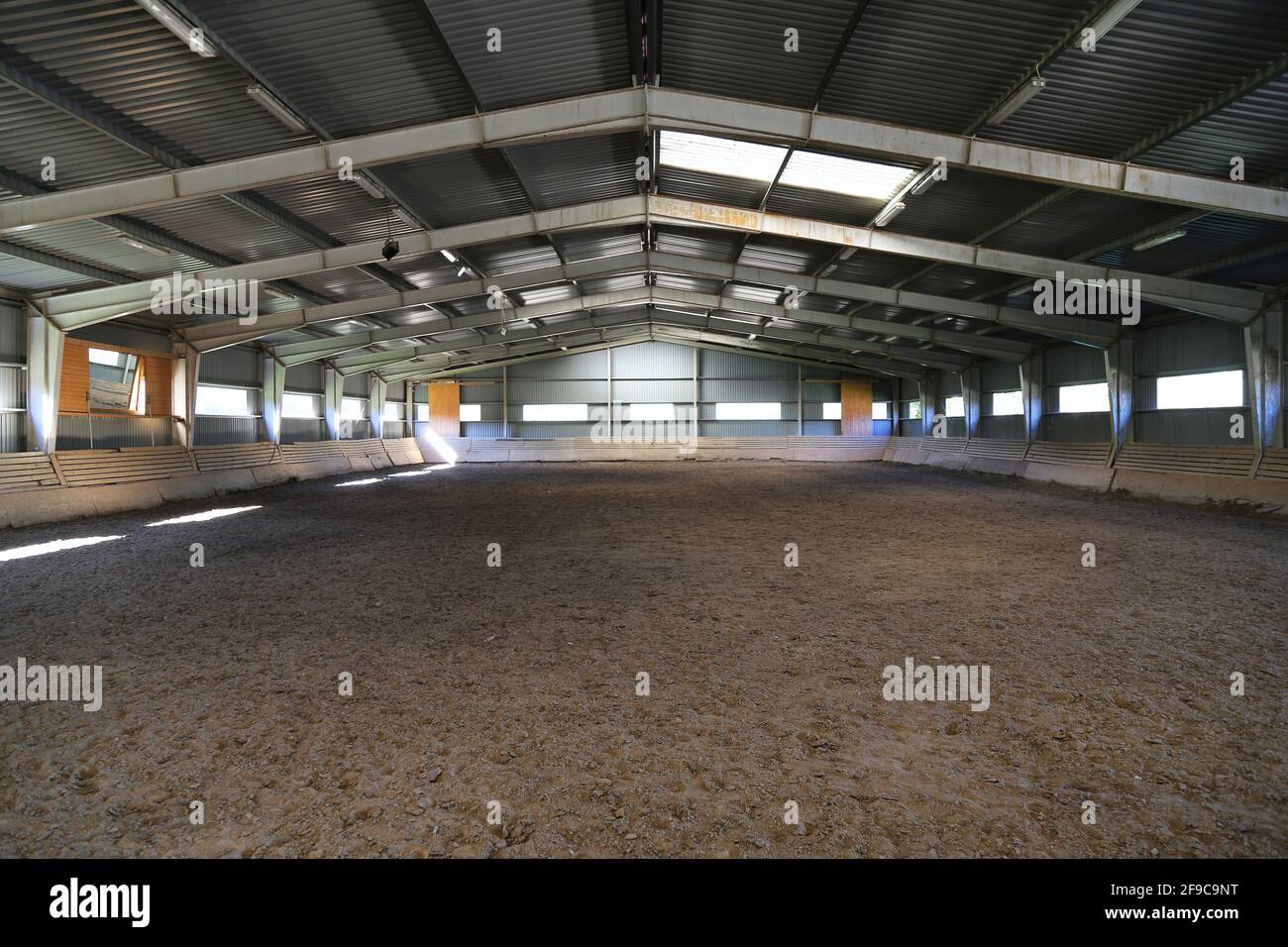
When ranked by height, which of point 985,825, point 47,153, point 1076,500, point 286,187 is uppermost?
point 286,187

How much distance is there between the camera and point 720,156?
12.0 metres

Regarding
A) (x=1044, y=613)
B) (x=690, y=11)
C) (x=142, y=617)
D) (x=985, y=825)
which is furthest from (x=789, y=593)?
(x=690, y=11)

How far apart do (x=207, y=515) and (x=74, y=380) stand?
6.13 m

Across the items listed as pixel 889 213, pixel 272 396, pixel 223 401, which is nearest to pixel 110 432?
pixel 223 401

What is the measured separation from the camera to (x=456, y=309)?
24344 mm

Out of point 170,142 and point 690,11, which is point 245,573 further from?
point 690,11

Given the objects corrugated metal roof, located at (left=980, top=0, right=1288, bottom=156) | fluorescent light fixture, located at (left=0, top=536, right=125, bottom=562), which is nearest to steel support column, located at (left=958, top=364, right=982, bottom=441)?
corrugated metal roof, located at (left=980, top=0, right=1288, bottom=156)

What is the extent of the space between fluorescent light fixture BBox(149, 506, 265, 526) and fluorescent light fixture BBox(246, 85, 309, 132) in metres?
8.24

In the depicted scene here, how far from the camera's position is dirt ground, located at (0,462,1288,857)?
2.79m

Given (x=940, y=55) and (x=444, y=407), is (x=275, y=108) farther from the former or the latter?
(x=444, y=407)

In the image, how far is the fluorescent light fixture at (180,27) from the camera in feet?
21.1

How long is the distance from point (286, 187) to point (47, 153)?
3.27m

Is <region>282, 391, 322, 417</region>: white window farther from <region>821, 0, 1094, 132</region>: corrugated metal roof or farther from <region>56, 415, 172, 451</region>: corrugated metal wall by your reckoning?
<region>821, 0, 1094, 132</region>: corrugated metal roof

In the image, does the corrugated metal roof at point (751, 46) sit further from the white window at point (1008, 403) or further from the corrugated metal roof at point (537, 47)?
the white window at point (1008, 403)
